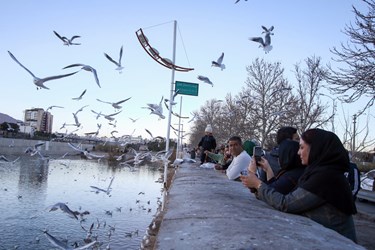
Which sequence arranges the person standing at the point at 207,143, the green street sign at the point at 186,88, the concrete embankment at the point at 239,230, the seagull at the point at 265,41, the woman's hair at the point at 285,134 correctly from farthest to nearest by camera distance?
the person standing at the point at 207,143 < the green street sign at the point at 186,88 < the seagull at the point at 265,41 < the woman's hair at the point at 285,134 < the concrete embankment at the point at 239,230

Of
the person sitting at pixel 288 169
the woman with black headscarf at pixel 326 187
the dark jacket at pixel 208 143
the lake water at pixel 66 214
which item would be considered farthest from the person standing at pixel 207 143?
the woman with black headscarf at pixel 326 187

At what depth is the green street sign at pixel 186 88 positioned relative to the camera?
33.1 feet

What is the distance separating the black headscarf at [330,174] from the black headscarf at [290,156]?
71 cm

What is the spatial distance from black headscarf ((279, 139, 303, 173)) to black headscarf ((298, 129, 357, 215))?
0.71 meters

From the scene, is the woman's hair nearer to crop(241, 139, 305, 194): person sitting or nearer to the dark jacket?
crop(241, 139, 305, 194): person sitting

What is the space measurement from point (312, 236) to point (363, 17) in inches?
307

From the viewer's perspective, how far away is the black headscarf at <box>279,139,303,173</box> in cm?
373

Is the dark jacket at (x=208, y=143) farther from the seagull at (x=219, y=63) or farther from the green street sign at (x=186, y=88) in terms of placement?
the seagull at (x=219, y=63)

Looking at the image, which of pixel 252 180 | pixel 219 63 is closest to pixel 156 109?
pixel 219 63

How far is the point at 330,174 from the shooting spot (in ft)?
9.34

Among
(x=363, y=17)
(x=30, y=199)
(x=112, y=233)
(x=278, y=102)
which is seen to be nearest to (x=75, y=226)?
(x=112, y=233)

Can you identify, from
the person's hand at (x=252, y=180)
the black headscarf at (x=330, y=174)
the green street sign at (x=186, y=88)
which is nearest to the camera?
the black headscarf at (x=330, y=174)

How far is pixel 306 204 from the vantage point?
9.84ft

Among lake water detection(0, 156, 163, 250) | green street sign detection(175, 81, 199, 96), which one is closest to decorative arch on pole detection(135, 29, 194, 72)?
green street sign detection(175, 81, 199, 96)
